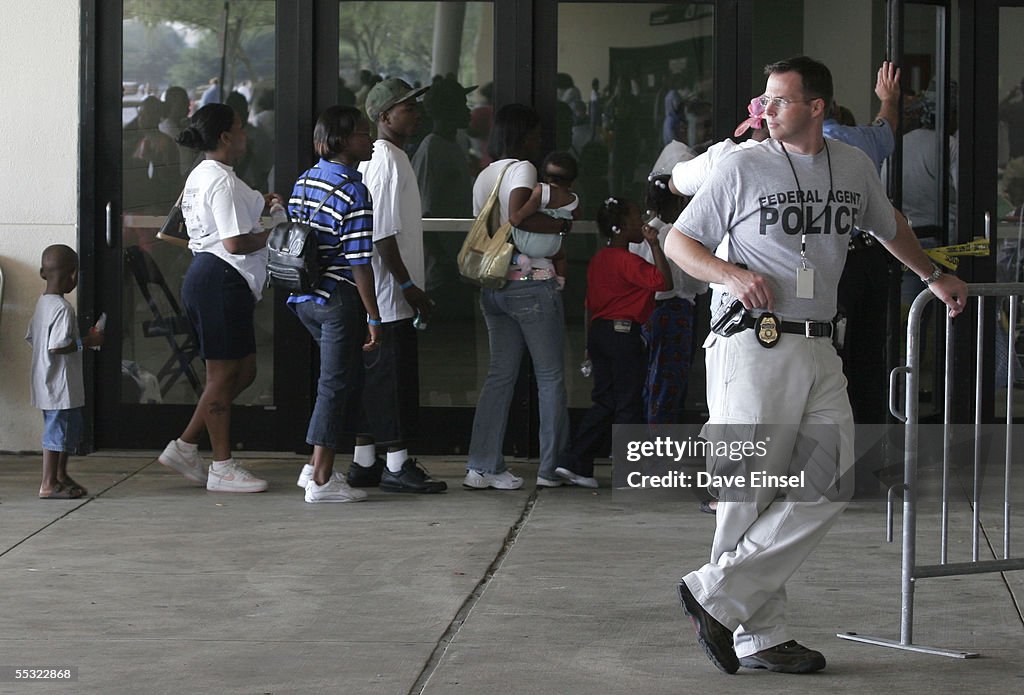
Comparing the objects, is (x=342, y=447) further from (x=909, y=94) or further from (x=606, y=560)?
(x=909, y=94)

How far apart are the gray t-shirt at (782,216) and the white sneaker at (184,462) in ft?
12.4

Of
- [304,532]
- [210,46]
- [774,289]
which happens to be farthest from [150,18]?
[774,289]

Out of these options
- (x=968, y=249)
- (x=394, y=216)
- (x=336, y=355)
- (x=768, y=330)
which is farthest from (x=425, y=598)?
(x=968, y=249)

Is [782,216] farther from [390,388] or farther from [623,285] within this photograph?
[390,388]

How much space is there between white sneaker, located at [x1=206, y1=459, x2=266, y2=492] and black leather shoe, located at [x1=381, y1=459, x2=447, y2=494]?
25.8 inches

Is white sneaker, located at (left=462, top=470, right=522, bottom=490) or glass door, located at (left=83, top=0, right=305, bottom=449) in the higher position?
glass door, located at (left=83, top=0, right=305, bottom=449)

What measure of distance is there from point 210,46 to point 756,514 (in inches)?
200

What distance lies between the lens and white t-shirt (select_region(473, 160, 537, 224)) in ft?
24.2

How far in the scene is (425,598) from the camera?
559 cm

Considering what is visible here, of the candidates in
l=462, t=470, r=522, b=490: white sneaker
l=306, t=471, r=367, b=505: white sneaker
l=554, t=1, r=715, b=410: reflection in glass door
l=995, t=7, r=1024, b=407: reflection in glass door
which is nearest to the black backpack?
l=306, t=471, r=367, b=505: white sneaker

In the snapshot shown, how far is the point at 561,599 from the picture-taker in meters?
5.57

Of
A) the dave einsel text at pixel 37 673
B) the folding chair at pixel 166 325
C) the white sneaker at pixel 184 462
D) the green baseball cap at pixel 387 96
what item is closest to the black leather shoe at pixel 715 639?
the dave einsel text at pixel 37 673

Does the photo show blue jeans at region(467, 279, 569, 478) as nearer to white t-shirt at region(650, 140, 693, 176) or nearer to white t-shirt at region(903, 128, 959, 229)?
white t-shirt at region(650, 140, 693, 176)

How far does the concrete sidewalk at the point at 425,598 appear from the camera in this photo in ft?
15.3
